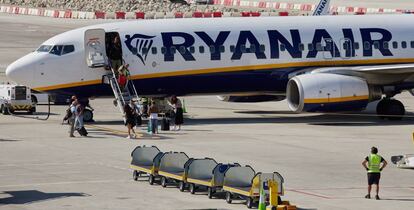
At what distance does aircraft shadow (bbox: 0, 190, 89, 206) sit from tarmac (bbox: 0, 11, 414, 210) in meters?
0.03

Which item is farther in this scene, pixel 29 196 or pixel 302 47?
pixel 302 47

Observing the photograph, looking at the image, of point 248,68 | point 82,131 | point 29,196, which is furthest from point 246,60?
point 29,196

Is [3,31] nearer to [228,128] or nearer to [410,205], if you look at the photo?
[228,128]

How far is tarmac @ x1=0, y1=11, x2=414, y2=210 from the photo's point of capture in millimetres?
36156

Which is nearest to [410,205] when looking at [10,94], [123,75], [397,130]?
[397,130]

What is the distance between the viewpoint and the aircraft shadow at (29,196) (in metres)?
35.7

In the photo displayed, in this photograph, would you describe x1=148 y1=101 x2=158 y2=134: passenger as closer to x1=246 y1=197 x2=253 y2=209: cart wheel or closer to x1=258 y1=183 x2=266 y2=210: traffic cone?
x1=246 y1=197 x2=253 y2=209: cart wheel

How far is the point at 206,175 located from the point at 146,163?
340cm

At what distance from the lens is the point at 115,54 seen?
57000 millimetres

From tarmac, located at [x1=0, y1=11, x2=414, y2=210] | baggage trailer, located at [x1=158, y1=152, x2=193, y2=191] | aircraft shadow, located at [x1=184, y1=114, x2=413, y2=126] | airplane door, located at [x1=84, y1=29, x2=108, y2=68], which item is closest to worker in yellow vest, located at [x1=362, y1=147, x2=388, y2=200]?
tarmac, located at [x1=0, y1=11, x2=414, y2=210]

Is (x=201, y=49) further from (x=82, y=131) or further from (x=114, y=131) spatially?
(x=82, y=131)

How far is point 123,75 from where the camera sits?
186 feet

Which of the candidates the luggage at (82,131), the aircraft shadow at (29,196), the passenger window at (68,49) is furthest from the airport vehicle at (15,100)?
the aircraft shadow at (29,196)

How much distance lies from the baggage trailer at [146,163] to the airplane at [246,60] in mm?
16240
